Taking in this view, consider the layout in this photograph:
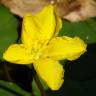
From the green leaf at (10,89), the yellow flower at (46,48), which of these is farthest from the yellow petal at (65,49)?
the green leaf at (10,89)

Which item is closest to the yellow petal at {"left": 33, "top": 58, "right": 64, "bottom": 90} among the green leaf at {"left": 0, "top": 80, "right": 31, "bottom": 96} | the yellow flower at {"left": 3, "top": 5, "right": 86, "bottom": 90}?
the yellow flower at {"left": 3, "top": 5, "right": 86, "bottom": 90}

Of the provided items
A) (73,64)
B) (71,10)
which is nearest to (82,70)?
(73,64)

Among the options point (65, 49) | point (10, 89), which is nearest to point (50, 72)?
point (65, 49)

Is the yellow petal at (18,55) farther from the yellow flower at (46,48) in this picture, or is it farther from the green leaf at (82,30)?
the green leaf at (82,30)

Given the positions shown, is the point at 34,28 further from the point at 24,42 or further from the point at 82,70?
the point at 82,70

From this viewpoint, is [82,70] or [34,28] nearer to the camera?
[34,28]

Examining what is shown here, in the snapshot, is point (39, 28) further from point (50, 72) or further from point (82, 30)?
point (82, 30)
